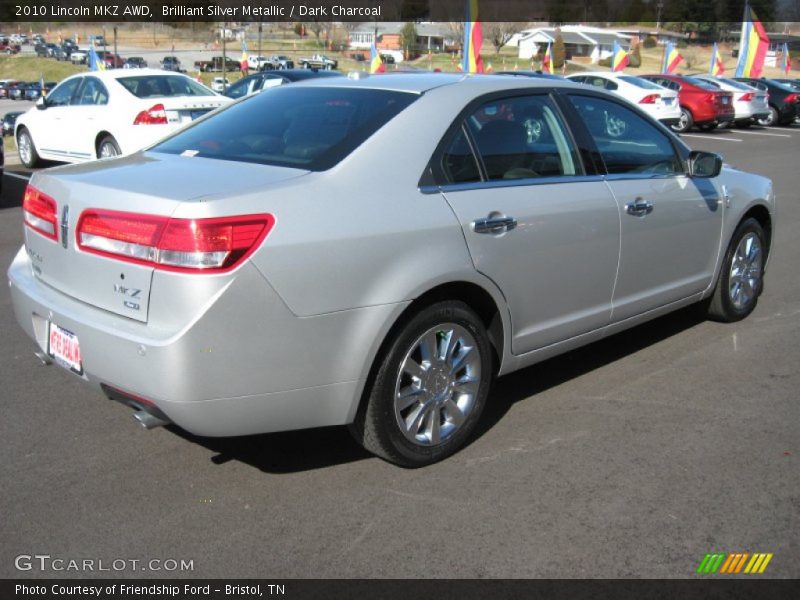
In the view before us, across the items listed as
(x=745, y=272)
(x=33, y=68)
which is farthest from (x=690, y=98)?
(x=33, y=68)

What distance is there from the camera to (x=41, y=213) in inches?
146

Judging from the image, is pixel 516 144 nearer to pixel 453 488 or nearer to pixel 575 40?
pixel 453 488

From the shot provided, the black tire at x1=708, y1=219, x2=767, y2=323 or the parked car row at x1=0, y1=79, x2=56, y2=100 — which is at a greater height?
the parked car row at x1=0, y1=79, x2=56, y2=100

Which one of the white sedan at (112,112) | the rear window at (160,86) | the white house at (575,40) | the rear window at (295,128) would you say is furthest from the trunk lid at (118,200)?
the white house at (575,40)

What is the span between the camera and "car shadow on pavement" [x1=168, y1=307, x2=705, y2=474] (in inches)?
152

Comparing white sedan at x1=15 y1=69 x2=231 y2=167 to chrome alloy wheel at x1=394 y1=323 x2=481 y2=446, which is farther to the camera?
white sedan at x1=15 y1=69 x2=231 y2=167

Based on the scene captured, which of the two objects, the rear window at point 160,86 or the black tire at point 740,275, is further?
the rear window at point 160,86

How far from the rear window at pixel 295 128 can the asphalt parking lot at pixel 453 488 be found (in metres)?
1.35

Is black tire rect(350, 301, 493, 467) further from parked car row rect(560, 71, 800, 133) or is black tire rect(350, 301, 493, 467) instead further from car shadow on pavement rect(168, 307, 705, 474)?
parked car row rect(560, 71, 800, 133)

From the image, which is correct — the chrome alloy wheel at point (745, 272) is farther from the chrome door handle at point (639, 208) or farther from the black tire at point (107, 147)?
the black tire at point (107, 147)

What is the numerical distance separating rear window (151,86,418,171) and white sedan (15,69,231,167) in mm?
7156

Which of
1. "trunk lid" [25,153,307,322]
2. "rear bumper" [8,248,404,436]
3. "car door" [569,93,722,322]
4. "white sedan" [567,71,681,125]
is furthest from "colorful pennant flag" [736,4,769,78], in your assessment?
"rear bumper" [8,248,404,436]

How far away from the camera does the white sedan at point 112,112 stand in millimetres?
11430

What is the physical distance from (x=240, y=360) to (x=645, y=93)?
73.3 ft
